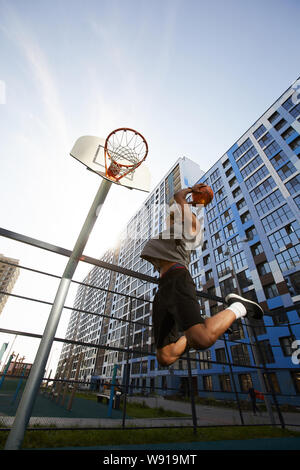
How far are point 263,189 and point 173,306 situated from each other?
25.6m

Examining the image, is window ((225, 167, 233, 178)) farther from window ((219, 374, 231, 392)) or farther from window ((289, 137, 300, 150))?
window ((219, 374, 231, 392))

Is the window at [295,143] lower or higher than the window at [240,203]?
higher

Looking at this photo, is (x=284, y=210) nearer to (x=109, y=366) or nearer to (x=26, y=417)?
(x=26, y=417)

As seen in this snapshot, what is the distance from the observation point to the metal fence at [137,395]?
2227mm

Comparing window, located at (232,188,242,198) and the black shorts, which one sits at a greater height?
window, located at (232,188,242,198)

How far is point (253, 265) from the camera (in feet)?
70.4

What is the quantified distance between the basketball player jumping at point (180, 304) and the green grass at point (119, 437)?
34.2 inches

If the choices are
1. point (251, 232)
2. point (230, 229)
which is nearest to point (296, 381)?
point (251, 232)

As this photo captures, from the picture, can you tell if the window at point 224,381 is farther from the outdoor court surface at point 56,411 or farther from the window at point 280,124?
the window at point 280,124

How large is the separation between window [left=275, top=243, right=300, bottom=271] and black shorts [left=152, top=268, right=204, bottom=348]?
20.4m

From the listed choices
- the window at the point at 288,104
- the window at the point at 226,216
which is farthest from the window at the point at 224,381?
the window at the point at 288,104

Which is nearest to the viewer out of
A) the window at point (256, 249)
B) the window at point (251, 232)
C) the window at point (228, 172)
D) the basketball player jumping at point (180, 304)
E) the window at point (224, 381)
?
the basketball player jumping at point (180, 304)

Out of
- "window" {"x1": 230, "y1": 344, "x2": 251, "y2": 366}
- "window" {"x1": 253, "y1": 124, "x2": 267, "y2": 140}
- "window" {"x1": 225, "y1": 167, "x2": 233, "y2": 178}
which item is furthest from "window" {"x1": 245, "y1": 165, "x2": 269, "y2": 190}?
"window" {"x1": 230, "y1": 344, "x2": 251, "y2": 366}

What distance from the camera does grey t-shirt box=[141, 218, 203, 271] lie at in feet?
6.27
